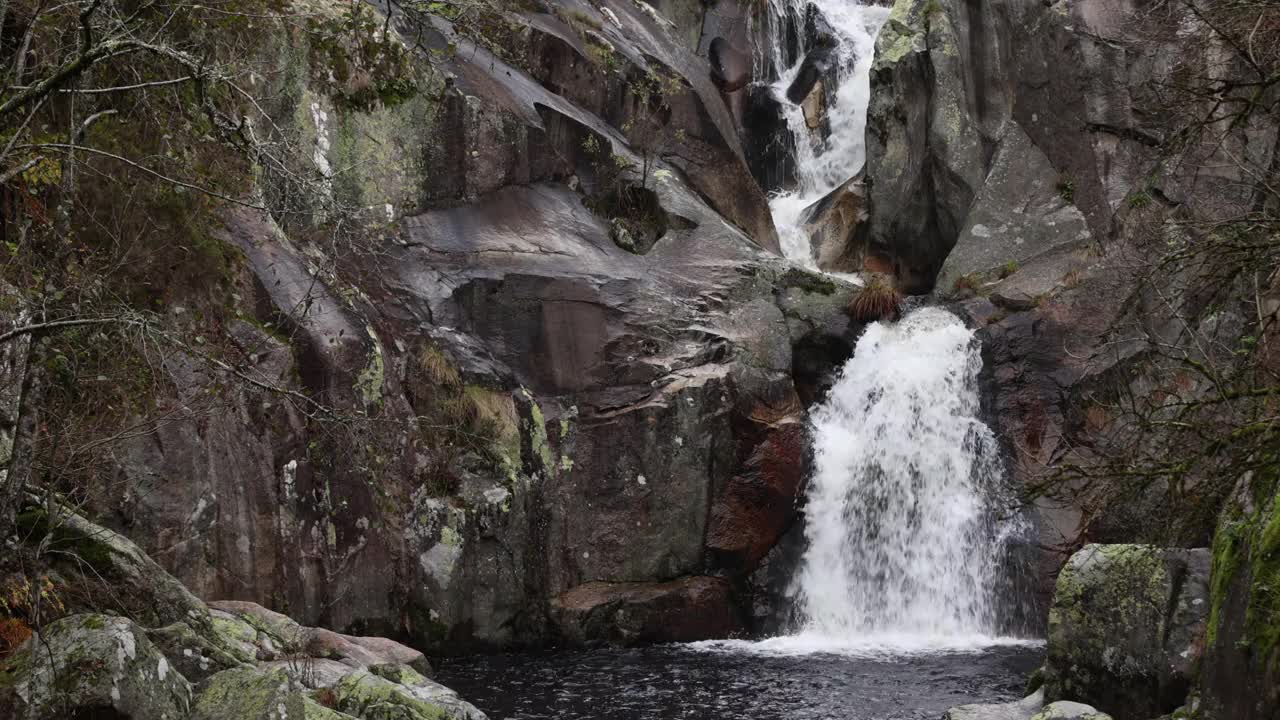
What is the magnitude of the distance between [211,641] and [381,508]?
570 cm

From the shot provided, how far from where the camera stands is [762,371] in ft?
54.2

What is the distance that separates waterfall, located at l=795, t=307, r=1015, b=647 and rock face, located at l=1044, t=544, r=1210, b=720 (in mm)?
4782

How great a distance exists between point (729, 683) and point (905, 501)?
16.8 feet

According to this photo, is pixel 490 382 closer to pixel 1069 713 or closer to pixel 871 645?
pixel 871 645

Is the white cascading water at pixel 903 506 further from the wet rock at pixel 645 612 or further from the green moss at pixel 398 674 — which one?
the green moss at pixel 398 674

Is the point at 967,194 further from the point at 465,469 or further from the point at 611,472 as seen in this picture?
the point at 465,469

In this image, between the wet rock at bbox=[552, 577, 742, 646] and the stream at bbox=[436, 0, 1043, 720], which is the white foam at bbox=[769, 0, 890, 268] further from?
the wet rock at bbox=[552, 577, 742, 646]

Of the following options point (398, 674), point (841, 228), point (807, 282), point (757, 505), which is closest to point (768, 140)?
point (841, 228)

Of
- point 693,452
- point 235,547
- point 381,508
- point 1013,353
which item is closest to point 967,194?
point 1013,353

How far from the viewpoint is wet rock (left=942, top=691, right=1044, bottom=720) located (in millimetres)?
9500

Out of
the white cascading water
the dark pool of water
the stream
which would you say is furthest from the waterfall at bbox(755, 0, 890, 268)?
the dark pool of water

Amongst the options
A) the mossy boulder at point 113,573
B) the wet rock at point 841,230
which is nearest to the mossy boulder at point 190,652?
the mossy boulder at point 113,573

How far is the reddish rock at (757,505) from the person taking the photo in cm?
1584

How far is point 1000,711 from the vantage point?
970 cm
